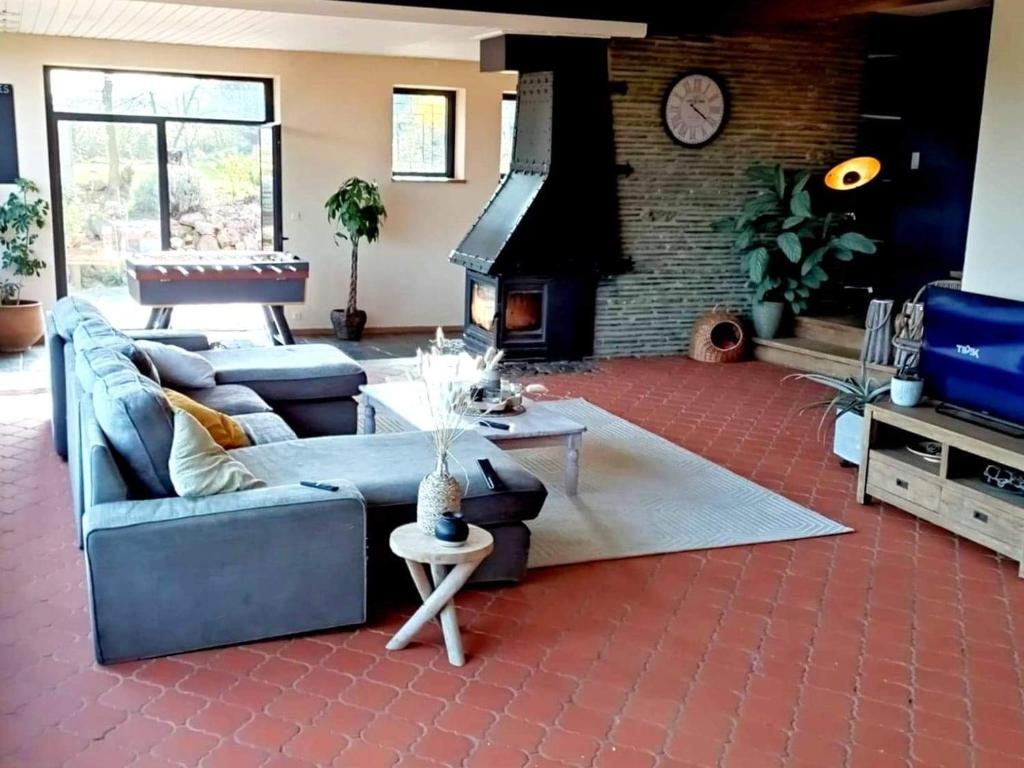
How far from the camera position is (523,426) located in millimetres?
4766

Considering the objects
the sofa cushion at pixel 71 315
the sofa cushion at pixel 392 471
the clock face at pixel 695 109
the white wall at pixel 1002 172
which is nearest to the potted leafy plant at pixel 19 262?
the sofa cushion at pixel 71 315

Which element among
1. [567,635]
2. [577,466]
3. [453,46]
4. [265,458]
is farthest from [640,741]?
[453,46]

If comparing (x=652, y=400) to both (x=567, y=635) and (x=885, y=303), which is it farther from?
(x=567, y=635)

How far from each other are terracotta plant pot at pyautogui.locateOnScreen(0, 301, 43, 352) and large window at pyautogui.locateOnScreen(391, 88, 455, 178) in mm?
3285

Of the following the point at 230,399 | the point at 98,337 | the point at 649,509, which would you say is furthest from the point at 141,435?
the point at 649,509

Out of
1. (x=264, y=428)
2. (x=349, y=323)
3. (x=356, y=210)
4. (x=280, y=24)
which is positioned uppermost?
(x=280, y=24)

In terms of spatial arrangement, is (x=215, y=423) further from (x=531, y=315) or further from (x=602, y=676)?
(x=531, y=315)

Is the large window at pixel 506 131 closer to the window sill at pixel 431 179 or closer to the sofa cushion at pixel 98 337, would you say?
the window sill at pixel 431 179

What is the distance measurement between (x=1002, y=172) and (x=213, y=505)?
3918 millimetres

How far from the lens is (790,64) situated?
8531mm

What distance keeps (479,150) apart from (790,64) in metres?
2.86

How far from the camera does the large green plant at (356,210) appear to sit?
8.80 meters

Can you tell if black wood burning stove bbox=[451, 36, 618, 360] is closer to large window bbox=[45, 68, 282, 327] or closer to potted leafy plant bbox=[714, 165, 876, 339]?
potted leafy plant bbox=[714, 165, 876, 339]

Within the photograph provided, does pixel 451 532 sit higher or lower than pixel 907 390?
lower
